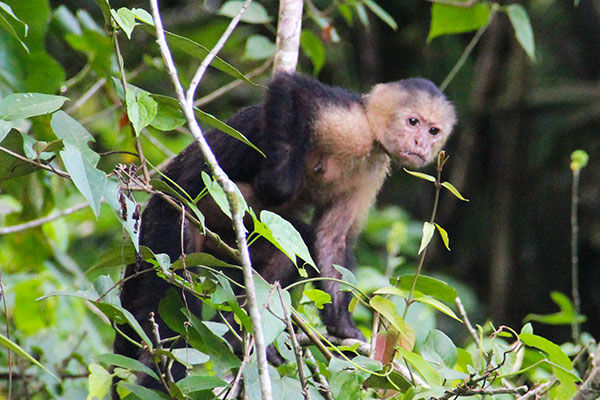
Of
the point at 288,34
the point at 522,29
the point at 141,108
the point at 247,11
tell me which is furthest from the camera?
the point at 522,29

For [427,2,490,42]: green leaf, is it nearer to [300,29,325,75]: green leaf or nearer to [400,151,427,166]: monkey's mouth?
[300,29,325,75]: green leaf

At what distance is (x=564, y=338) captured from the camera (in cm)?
859

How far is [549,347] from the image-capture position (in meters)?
2.20

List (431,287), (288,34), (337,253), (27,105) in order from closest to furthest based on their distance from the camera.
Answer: (27,105) < (431,287) < (288,34) < (337,253)

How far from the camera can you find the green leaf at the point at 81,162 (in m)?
1.80

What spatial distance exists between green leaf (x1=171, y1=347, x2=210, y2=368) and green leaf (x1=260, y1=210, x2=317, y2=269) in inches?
17.8

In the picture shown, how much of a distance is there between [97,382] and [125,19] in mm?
940

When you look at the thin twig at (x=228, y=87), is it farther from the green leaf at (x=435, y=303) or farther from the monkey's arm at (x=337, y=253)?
the green leaf at (x=435, y=303)

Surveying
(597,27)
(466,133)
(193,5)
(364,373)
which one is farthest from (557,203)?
(364,373)

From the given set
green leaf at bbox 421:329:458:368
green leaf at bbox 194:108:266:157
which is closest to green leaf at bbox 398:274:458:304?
green leaf at bbox 421:329:458:368


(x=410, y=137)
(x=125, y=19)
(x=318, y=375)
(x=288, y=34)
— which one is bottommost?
(x=318, y=375)

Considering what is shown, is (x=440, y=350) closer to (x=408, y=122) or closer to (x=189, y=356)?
(x=189, y=356)

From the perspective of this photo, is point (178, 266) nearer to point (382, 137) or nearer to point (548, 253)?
point (382, 137)

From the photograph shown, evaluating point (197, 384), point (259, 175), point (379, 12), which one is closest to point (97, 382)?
point (197, 384)
